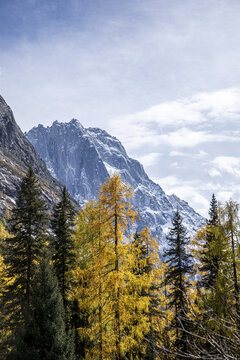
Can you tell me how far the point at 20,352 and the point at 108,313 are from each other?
164 inches

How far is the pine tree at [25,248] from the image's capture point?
1723cm

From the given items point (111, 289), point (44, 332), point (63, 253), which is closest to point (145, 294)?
point (63, 253)

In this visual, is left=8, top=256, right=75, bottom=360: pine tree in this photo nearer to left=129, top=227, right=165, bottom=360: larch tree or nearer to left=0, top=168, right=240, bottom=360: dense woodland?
left=0, top=168, right=240, bottom=360: dense woodland

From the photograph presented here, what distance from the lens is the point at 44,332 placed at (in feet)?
32.8

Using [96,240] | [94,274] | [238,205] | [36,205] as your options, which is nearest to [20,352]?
[94,274]

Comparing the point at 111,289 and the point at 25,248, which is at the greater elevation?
the point at 25,248

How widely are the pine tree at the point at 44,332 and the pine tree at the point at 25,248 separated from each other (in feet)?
23.6

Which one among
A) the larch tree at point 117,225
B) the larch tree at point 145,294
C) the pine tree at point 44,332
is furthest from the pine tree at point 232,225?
the pine tree at point 44,332

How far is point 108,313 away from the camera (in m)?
12.2

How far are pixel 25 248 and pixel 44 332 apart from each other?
8.72 m

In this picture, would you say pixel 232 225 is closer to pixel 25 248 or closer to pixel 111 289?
pixel 111 289

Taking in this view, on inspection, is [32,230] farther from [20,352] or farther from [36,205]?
[20,352]

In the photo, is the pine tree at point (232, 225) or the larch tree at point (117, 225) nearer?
the pine tree at point (232, 225)

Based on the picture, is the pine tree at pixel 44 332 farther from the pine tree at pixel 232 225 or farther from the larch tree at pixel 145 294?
the pine tree at pixel 232 225
